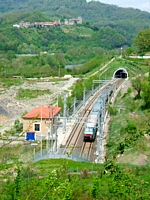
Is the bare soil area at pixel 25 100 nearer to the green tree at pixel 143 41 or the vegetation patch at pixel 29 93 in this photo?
the vegetation patch at pixel 29 93

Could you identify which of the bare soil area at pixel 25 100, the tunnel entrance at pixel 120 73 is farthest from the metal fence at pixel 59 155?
the tunnel entrance at pixel 120 73

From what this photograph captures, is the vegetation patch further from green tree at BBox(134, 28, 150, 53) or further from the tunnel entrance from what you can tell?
green tree at BBox(134, 28, 150, 53)

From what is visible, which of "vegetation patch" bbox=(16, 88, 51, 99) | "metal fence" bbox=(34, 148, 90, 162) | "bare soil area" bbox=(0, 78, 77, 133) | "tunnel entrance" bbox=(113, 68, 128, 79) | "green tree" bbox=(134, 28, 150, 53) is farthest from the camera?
"green tree" bbox=(134, 28, 150, 53)

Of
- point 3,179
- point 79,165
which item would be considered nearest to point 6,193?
point 3,179

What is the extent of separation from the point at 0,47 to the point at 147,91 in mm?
76294

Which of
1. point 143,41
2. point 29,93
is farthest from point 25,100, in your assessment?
point 143,41

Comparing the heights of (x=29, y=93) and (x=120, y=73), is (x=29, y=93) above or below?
below

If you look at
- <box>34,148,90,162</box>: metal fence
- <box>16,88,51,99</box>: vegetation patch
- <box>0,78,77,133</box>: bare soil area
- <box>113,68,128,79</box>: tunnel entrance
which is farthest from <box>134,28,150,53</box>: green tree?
<box>34,148,90,162</box>: metal fence

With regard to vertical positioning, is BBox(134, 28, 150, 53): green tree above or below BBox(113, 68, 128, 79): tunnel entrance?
above

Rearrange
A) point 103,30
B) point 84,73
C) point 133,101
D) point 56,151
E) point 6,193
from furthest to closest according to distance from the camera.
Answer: point 103,30, point 84,73, point 133,101, point 56,151, point 6,193

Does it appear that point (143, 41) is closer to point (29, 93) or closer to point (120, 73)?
point (120, 73)

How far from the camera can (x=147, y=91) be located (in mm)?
28000

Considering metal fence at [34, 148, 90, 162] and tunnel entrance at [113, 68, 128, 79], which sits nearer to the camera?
metal fence at [34, 148, 90, 162]

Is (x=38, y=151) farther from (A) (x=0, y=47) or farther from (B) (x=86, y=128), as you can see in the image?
(A) (x=0, y=47)
